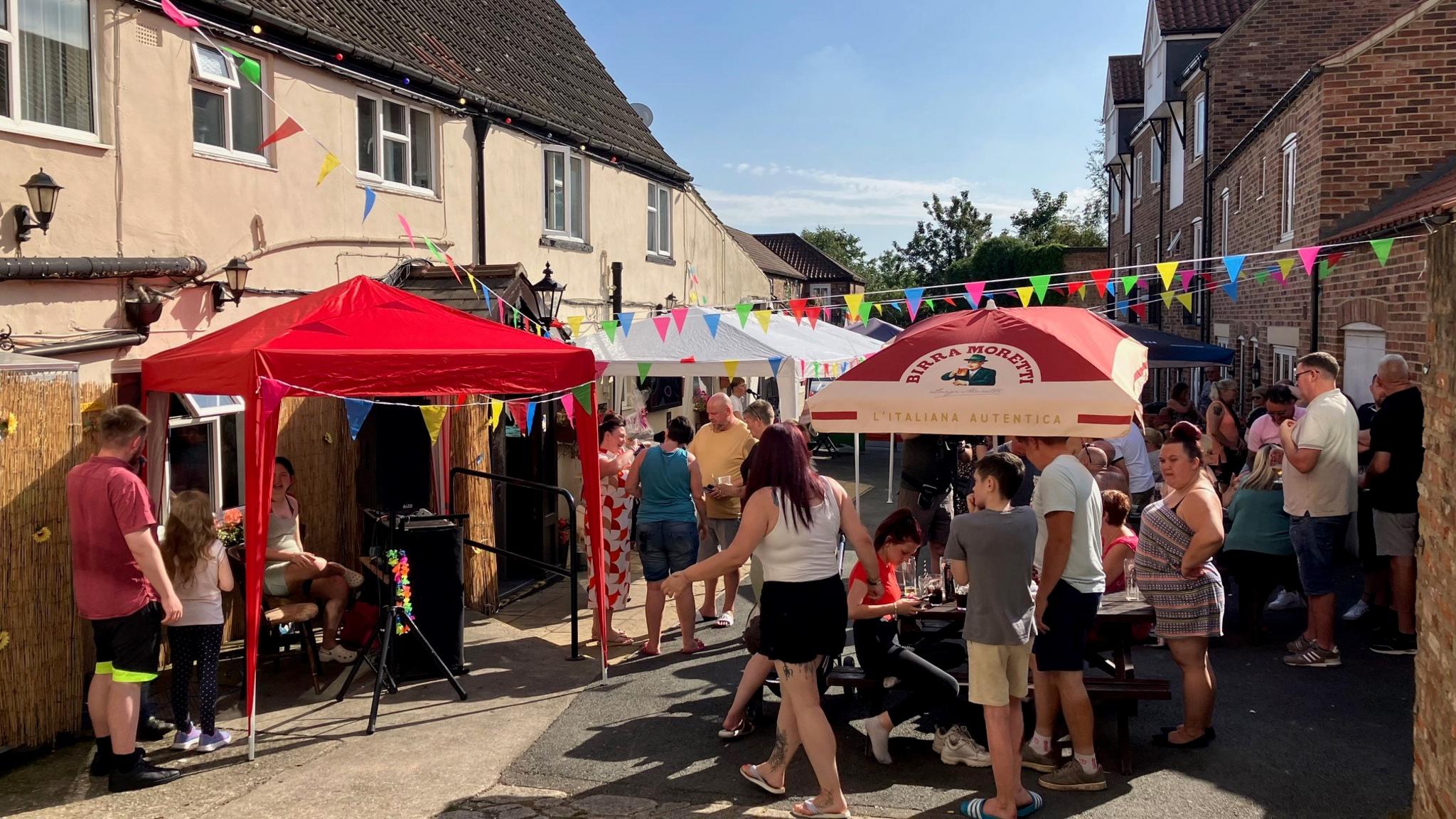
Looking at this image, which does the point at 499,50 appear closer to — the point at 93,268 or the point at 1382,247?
the point at 93,268

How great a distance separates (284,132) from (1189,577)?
23.2ft

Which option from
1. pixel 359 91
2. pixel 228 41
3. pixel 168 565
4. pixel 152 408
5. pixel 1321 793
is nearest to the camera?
pixel 1321 793

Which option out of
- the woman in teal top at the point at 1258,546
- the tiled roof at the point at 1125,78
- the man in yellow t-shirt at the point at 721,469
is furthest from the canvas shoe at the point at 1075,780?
the tiled roof at the point at 1125,78

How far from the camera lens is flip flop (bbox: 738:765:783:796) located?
17.0 ft

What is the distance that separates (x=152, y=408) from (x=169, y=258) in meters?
1.09

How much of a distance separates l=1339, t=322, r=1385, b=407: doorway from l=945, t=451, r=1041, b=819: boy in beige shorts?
23.7ft

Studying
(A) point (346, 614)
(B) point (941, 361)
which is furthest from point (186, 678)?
(B) point (941, 361)

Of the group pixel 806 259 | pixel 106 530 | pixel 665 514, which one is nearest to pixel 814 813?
pixel 665 514

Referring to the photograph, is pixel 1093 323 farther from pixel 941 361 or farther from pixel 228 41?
pixel 228 41

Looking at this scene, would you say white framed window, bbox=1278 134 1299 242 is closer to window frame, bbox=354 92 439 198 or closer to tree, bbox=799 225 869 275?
window frame, bbox=354 92 439 198

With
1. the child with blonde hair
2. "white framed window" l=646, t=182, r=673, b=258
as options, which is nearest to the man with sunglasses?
the child with blonde hair

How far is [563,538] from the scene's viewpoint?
443 inches

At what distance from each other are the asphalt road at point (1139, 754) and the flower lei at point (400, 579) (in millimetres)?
1242

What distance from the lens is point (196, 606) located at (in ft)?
19.2
